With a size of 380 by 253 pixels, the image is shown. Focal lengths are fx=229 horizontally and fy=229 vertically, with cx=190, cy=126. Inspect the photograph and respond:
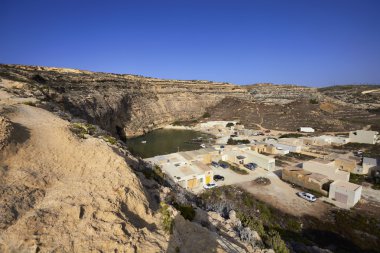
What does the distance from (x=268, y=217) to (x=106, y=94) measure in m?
48.4

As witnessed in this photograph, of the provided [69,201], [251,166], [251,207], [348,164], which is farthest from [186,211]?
[348,164]

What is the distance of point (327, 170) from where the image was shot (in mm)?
25297

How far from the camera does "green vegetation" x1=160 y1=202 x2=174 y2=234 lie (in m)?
6.56

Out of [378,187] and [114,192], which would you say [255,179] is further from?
[114,192]

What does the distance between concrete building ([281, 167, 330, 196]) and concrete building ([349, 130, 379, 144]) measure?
73.2 feet

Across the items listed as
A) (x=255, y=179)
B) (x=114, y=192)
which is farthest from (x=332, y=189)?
(x=114, y=192)

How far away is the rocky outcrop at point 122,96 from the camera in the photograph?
39644mm

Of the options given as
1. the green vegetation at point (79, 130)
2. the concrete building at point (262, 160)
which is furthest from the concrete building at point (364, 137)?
the green vegetation at point (79, 130)

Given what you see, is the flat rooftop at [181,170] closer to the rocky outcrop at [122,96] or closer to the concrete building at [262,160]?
the concrete building at [262,160]

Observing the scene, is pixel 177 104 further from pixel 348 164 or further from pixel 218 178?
pixel 348 164

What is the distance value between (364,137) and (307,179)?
80.5 ft

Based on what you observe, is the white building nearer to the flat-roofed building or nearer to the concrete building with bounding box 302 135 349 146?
the concrete building with bounding box 302 135 349 146

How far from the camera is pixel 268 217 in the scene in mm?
18797

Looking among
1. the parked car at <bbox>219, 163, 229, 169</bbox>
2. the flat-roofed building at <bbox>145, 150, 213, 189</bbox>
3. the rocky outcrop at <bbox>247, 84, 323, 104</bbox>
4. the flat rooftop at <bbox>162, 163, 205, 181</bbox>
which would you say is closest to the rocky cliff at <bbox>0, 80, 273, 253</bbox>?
the flat-roofed building at <bbox>145, 150, 213, 189</bbox>
